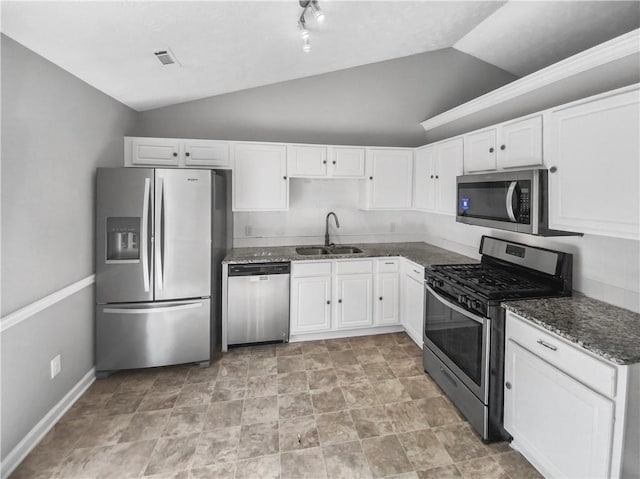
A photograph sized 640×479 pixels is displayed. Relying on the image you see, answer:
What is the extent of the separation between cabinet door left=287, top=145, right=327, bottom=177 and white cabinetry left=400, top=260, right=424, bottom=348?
4.48ft

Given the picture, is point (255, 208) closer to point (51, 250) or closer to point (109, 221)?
point (109, 221)

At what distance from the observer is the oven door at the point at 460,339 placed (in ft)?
6.36

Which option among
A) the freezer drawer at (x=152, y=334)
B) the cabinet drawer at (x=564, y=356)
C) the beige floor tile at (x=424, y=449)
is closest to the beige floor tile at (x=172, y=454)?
the freezer drawer at (x=152, y=334)

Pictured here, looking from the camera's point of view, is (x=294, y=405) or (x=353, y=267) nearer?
(x=294, y=405)

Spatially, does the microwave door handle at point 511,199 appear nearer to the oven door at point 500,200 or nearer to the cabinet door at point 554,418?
the oven door at point 500,200

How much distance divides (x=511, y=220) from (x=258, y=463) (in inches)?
86.3

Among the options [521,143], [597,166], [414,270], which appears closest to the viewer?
[597,166]

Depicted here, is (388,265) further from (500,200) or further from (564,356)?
(564,356)

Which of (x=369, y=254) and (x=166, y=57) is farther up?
(x=166, y=57)

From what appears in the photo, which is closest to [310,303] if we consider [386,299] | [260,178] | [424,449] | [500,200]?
[386,299]

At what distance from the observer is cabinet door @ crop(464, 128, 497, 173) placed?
243cm

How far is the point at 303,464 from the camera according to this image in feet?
5.84

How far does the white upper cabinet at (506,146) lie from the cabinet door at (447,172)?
0.12m

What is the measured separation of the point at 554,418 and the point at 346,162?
8.95 ft
